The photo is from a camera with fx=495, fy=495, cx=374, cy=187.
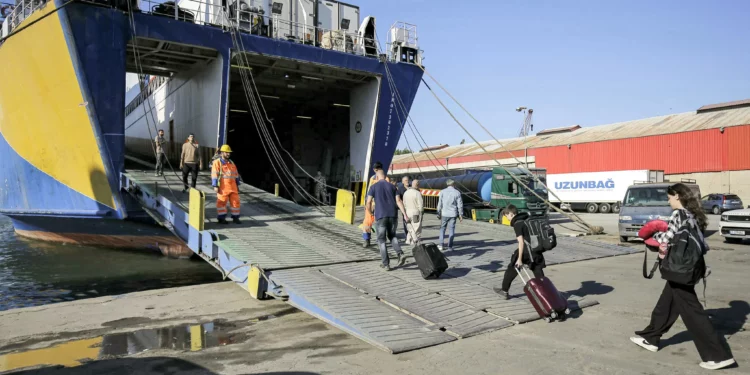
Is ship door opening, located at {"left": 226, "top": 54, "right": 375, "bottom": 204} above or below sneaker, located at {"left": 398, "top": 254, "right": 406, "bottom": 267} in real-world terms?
above

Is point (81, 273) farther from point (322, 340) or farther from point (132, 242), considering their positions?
point (322, 340)

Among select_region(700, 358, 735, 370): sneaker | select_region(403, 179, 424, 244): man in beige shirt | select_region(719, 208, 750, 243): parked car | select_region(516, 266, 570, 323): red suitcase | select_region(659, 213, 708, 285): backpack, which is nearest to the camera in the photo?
select_region(700, 358, 735, 370): sneaker

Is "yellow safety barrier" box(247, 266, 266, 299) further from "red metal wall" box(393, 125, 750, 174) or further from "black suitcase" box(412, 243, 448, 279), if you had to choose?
"red metal wall" box(393, 125, 750, 174)

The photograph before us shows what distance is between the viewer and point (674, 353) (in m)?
4.81

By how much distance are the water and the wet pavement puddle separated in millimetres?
4841

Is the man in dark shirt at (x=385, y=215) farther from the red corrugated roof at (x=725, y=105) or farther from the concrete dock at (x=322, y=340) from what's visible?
the red corrugated roof at (x=725, y=105)

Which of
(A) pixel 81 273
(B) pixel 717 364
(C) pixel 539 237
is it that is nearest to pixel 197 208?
(C) pixel 539 237

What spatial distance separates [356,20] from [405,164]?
32.4m

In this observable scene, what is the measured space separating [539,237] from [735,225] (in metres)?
10.8

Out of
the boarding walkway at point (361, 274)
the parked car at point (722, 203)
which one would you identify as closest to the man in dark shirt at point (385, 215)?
the boarding walkway at point (361, 274)

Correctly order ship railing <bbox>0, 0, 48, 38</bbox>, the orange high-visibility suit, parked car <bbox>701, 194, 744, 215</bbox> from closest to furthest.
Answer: the orange high-visibility suit, ship railing <bbox>0, 0, 48, 38</bbox>, parked car <bbox>701, 194, 744, 215</bbox>

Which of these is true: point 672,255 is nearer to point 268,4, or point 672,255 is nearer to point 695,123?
point 268,4

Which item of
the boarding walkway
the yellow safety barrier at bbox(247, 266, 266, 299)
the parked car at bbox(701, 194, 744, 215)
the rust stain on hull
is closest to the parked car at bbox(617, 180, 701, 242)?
the boarding walkway

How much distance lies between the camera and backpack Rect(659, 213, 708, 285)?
4.43 meters
